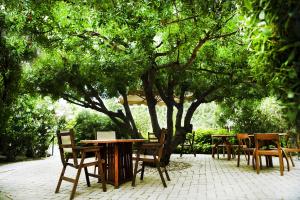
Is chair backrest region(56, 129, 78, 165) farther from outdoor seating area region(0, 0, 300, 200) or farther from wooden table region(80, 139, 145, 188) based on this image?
wooden table region(80, 139, 145, 188)

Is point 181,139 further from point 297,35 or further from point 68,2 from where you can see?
point 297,35

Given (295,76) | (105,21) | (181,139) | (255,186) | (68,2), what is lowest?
(255,186)

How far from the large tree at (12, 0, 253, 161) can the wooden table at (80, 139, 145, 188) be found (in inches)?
66.0

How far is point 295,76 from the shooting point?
75.7 inches

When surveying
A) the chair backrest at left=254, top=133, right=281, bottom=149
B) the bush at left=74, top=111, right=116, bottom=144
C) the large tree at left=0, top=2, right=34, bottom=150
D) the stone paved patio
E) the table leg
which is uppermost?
the large tree at left=0, top=2, right=34, bottom=150

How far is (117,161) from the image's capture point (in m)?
5.73

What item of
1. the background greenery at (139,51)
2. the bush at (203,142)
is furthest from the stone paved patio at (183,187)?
the bush at (203,142)

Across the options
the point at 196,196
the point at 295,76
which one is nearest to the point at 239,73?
the point at 196,196

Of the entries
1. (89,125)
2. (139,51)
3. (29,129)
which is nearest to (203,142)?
(89,125)

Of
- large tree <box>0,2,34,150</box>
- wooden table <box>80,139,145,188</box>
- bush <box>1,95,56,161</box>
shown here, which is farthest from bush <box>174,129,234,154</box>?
large tree <box>0,2,34,150</box>

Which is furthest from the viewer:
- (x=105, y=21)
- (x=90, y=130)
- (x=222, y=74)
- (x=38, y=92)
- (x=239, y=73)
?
(x=90, y=130)

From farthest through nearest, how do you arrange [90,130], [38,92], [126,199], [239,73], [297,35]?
[90,130]
[38,92]
[239,73]
[126,199]
[297,35]

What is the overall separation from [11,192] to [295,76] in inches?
210

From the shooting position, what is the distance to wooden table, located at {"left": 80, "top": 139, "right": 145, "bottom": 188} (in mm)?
5734
